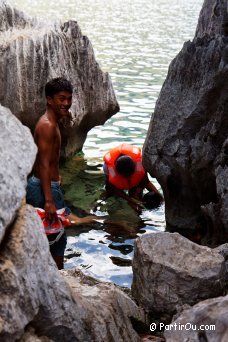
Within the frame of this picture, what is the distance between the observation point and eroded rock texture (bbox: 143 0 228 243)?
6828mm

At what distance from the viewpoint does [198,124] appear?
282 inches

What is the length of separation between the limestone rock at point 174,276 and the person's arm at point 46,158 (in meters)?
1.12

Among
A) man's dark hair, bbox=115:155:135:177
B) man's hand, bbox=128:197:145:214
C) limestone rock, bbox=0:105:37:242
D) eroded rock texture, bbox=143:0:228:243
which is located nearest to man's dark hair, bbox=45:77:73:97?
eroded rock texture, bbox=143:0:228:243

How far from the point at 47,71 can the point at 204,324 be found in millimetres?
7168

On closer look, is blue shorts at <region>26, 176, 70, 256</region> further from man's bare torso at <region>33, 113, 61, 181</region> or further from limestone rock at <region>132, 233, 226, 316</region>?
limestone rock at <region>132, 233, 226, 316</region>

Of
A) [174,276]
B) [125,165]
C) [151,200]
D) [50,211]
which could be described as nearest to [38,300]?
[174,276]

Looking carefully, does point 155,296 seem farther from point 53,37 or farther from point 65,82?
point 53,37

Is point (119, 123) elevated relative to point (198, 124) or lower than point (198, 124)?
lower

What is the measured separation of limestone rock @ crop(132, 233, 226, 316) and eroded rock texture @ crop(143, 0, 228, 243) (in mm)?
1528

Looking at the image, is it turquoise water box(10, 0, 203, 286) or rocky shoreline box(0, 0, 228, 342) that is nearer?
rocky shoreline box(0, 0, 228, 342)

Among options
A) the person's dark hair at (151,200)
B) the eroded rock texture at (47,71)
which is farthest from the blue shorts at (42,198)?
the eroded rock texture at (47,71)

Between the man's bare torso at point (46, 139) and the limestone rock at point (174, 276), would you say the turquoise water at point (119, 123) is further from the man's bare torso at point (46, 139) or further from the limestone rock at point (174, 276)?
the man's bare torso at point (46, 139)

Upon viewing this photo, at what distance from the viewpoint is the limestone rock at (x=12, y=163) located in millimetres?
2996

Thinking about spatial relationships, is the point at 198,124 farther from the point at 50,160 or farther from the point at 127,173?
the point at 50,160
